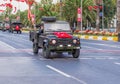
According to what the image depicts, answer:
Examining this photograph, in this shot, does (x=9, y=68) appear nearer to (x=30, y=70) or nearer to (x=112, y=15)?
(x=30, y=70)

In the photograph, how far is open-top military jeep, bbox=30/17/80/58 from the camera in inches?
836

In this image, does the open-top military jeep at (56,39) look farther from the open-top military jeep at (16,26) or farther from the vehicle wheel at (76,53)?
the open-top military jeep at (16,26)

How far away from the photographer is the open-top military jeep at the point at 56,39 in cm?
2123

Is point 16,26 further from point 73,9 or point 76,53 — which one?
point 76,53

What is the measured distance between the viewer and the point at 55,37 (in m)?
21.4

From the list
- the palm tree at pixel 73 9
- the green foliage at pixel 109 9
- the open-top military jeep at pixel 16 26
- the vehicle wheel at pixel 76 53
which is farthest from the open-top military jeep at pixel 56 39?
the green foliage at pixel 109 9

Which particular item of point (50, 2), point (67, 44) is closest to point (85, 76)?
point (67, 44)

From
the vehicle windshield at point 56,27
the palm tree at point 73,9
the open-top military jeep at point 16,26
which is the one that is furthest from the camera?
the open-top military jeep at point 16,26

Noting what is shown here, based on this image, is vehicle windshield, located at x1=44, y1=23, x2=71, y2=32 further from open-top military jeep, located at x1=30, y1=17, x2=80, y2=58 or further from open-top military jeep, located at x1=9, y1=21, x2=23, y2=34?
open-top military jeep, located at x1=9, y1=21, x2=23, y2=34

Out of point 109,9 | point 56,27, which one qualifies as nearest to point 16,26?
point 109,9

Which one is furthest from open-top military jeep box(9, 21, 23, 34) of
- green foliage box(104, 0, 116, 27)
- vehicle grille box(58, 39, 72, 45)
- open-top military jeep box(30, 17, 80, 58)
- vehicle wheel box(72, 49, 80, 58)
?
vehicle grille box(58, 39, 72, 45)

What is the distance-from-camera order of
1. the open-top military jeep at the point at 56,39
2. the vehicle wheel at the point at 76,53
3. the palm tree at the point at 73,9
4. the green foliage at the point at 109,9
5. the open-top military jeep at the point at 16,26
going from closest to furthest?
the open-top military jeep at the point at 56,39, the vehicle wheel at the point at 76,53, the palm tree at the point at 73,9, the open-top military jeep at the point at 16,26, the green foliage at the point at 109,9

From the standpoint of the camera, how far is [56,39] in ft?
69.6

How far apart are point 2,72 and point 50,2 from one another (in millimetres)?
88145
